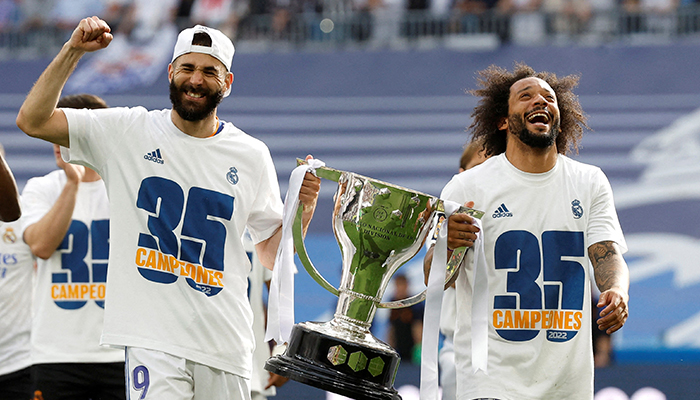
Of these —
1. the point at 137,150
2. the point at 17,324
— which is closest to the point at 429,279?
the point at 137,150

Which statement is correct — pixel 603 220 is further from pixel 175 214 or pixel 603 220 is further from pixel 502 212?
pixel 175 214

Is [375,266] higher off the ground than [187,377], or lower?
higher

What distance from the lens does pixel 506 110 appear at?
14.2ft

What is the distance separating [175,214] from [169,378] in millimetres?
638

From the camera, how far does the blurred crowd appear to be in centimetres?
1405

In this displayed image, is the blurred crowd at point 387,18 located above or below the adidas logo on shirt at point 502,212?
above

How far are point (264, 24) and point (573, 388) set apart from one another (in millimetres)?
11558

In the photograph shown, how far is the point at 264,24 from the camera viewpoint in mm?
14469

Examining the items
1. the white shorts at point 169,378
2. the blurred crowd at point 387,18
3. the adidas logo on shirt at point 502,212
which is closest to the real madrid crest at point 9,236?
the white shorts at point 169,378

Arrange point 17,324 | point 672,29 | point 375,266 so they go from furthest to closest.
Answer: point 672,29 → point 17,324 → point 375,266

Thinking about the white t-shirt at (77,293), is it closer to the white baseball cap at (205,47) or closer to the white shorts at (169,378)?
the white shorts at (169,378)

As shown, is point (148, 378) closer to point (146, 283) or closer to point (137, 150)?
point (146, 283)

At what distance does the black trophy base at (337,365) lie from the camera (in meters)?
3.21

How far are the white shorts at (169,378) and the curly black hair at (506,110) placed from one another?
1.76 m
